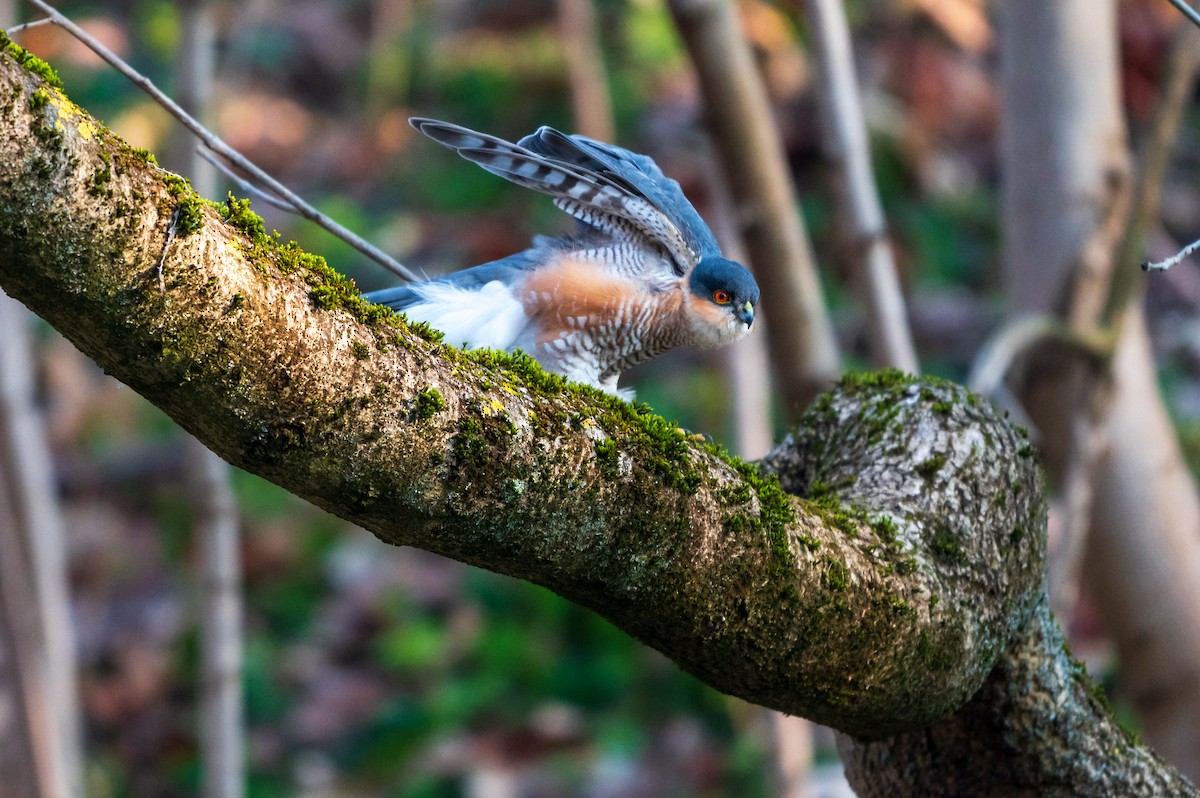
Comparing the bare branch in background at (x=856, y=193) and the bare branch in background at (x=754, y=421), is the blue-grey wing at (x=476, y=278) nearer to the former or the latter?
the bare branch in background at (x=754, y=421)

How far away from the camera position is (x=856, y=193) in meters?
4.72

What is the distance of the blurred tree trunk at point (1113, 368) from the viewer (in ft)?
15.1

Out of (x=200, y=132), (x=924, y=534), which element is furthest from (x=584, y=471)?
(x=200, y=132)

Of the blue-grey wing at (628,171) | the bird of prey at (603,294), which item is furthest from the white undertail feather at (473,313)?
the blue-grey wing at (628,171)

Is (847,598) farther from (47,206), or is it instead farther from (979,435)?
(47,206)

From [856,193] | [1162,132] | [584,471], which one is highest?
[1162,132]

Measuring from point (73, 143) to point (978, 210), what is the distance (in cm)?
867

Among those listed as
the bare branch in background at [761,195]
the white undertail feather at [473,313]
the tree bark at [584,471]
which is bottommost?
the tree bark at [584,471]

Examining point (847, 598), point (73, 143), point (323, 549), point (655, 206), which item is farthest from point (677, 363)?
point (73, 143)

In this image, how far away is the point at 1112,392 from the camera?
4.82 metres

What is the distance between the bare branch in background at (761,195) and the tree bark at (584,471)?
2127 mm

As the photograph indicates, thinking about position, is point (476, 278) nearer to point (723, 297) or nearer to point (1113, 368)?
point (723, 297)

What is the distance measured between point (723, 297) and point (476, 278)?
1.87ft

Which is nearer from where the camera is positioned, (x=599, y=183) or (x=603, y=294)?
(x=599, y=183)
